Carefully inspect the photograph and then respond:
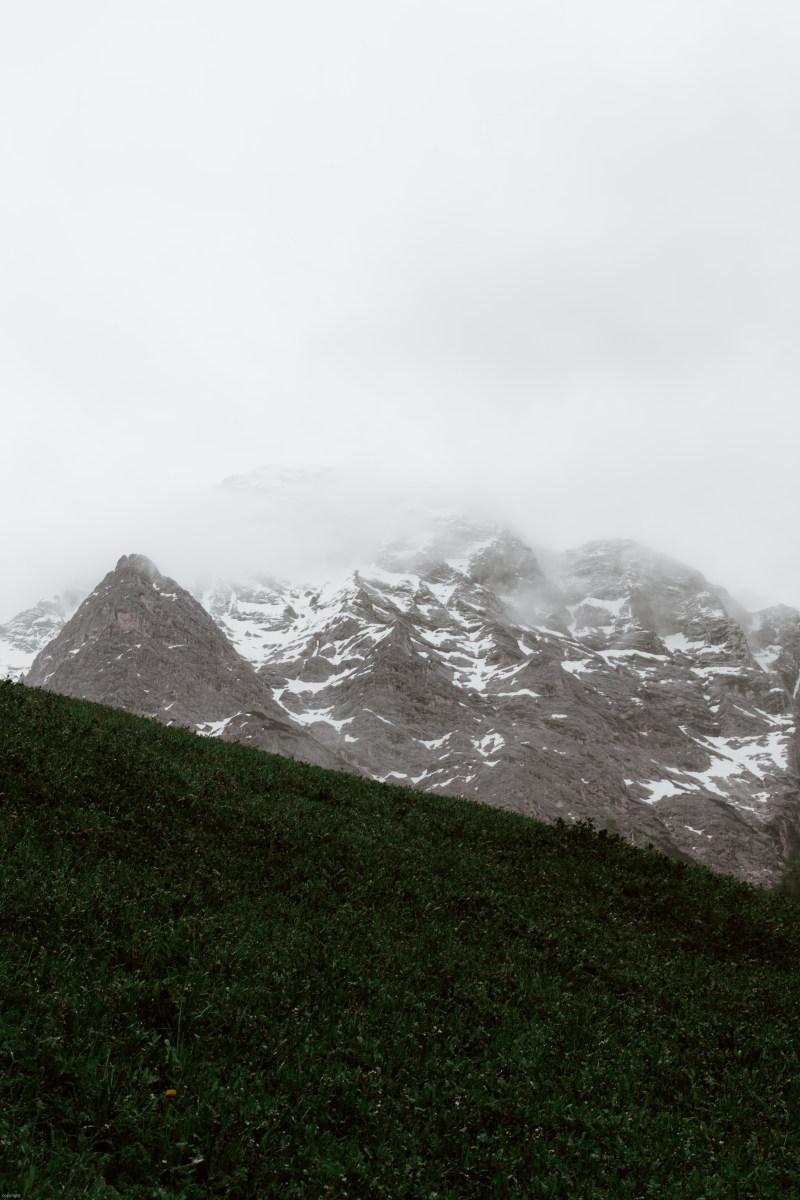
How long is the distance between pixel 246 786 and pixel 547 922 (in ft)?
23.3

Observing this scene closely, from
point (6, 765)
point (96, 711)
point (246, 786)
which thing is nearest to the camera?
point (6, 765)

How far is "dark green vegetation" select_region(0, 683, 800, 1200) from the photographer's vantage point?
20.1 ft

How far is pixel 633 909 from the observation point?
14508 mm

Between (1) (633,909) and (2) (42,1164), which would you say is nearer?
(2) (42,1164)

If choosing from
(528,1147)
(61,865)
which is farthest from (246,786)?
(528,1147)

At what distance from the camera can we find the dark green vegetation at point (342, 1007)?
612cm

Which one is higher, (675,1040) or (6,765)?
(6,765)

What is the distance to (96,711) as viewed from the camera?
17688 mm

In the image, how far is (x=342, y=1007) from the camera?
860cm

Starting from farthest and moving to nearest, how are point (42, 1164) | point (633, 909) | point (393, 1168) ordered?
point (633, 909) → point (393, 1168) → point (42, 1164)

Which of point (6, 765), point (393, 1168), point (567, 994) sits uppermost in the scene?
point (6, 765)

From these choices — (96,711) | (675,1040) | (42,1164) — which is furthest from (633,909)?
(96,711)

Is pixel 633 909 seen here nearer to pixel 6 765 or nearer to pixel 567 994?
pixel 567 994

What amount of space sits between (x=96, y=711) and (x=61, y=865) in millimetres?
8481
